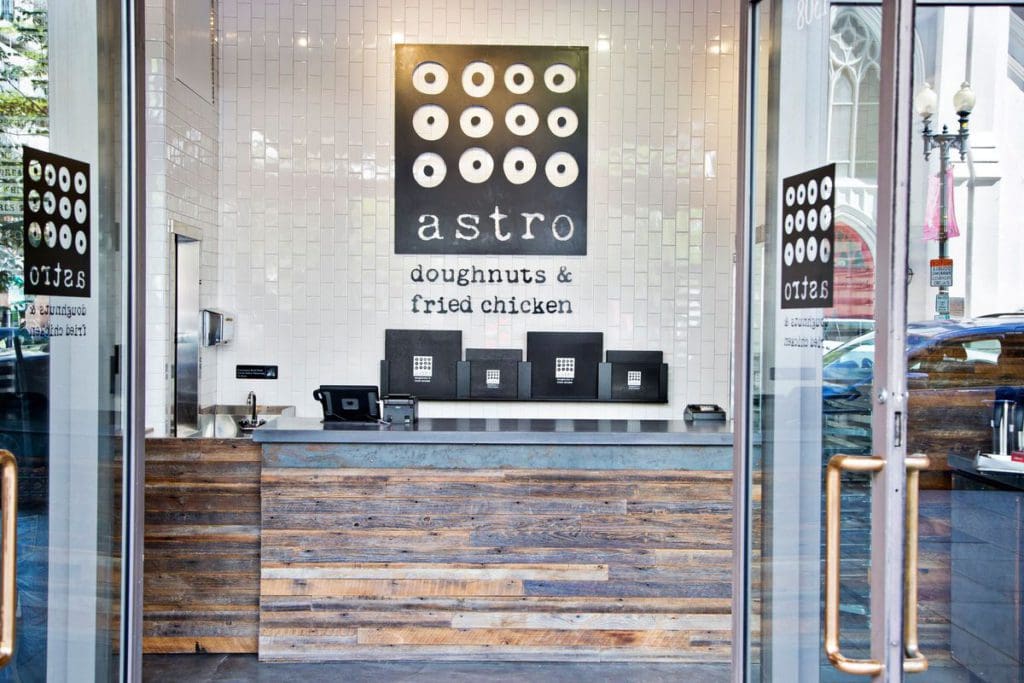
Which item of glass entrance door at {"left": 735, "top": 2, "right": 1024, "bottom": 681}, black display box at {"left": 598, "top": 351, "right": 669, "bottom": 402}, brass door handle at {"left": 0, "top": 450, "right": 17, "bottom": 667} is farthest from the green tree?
black display box at {"left": 598, "top": 351, "right": 669, "bottom": 402}

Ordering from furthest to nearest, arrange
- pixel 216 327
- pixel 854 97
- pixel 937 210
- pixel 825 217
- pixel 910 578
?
pixel 216 327 → pixel 937 210 → pixel 825 217 → pixel 854 97 → pixel 910 578

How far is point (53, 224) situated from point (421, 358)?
4448 mm

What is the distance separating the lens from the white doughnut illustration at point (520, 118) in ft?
21.4

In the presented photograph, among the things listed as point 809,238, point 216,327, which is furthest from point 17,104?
point 216,327

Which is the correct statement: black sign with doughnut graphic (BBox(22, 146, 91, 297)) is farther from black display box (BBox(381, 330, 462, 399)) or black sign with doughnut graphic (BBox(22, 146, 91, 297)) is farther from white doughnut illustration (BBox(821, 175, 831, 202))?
black display box (BBox(381, 330, 462, 399))

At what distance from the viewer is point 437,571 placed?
4355 millimetres

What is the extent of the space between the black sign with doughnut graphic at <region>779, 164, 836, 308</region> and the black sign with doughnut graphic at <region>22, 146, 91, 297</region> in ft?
5.74

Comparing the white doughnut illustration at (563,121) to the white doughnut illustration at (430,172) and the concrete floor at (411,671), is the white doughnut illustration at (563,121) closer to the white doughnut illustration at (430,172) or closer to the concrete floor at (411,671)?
the white doughnut illustration at (430,172)

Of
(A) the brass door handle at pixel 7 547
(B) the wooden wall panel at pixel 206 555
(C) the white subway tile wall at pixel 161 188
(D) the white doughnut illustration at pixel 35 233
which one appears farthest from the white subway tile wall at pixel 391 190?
(A) the brass door handle at pixel 7 547

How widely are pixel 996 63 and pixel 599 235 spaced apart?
324 cm

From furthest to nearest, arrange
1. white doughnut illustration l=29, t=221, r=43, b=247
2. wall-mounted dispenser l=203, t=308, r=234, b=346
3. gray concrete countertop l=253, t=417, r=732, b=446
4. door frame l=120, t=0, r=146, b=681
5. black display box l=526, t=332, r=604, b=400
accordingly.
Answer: black display box l=526, t=332, r=604, b=400 < wall-mounted dispenser l=203, t=308, r=234, b=346 < gray concrete countertop l=253, t=417, r=732, b=446 < door frame l=120, t=0, r=146, b=681 < white doughnut illustration l=29, t=221, r=43, b=247

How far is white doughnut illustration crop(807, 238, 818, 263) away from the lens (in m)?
2.06

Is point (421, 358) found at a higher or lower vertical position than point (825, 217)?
lower

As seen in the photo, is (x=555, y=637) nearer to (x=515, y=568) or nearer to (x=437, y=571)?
(x=515, y=568)
